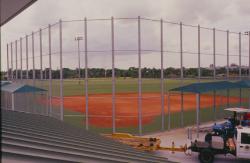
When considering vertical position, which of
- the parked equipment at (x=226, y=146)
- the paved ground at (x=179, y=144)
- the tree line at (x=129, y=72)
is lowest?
the paved ground at (x=179, y=144)

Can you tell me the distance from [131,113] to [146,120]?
1.51 metres

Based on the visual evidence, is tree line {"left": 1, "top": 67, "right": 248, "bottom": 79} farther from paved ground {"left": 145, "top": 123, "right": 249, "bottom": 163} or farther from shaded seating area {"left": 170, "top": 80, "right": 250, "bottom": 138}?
paved ground {"left": 145, "top": 123, "right": 249, "bottom": 163}

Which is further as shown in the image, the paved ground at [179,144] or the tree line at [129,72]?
the tree line at [129,72]

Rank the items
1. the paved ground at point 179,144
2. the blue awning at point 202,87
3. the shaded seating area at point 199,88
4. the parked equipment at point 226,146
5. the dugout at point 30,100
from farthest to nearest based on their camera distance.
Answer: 1. the dugout at point 30,100
2. the blue awning at point 202,87
3. the shaded seating area at point 199,88
4. the paved ground at point 179,144
5. the parked equipment at point 226,146

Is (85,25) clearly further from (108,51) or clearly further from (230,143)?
(230,143)

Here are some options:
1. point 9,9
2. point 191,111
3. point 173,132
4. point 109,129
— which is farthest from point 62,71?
point 191,111

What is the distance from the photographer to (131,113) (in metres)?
31.1

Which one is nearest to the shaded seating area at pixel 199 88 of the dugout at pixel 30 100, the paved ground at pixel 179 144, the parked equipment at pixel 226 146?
the paved ground at pixel 179 144

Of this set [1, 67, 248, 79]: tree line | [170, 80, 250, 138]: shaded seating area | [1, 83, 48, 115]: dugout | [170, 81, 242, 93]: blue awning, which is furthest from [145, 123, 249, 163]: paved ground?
[1, 83, 48, 115]: dugout

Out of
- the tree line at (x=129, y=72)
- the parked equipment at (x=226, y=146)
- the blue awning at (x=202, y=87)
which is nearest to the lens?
the parked equipment at (x=226, y=146)

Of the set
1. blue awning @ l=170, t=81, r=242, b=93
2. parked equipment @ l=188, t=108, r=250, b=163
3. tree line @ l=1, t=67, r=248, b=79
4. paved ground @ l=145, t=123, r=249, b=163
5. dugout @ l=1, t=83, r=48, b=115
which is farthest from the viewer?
dugout @ l=1, t=83, r=48, b=115

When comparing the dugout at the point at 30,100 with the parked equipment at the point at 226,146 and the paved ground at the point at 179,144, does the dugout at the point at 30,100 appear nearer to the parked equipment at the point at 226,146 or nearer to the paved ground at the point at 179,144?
the paved ground at the point at 179,144

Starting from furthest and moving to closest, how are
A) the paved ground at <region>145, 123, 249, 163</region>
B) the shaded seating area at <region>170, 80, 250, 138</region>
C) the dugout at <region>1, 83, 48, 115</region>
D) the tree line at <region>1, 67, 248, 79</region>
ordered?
the dugout at <region>1, 83, 48, 115</region> < the tree line at <region>1, 67, 248, 79</region> < the shaded seating area at <region>170, 80, 250, 138</region> < the paved ground at <region>145, 123, 249, 163</region>

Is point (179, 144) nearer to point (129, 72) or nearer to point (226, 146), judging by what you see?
point (226, 146)
